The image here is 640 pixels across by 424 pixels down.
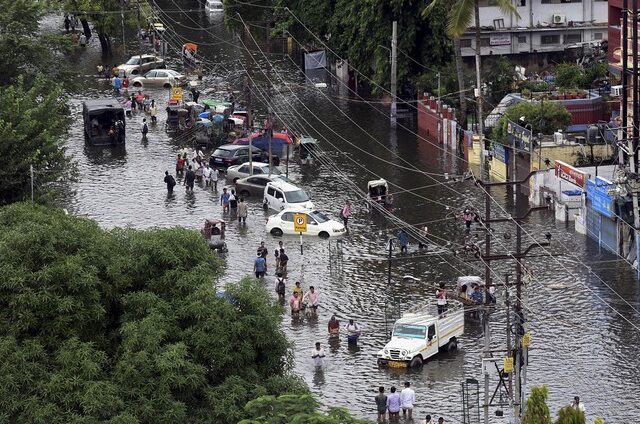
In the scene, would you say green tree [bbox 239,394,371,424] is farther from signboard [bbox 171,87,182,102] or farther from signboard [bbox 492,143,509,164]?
signboard [bbox 171,87,182,102]

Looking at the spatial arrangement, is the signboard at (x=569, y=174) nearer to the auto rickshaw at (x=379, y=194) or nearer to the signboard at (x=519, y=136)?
the signboard at (x=519, y=136)

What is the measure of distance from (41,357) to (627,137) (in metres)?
30.5

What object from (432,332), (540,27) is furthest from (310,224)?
(540,27)

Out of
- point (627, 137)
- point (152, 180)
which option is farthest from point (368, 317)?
point (152, 180)

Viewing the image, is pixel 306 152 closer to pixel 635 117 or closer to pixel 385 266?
pixel 385 266

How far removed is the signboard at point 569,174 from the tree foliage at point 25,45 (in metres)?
22.5

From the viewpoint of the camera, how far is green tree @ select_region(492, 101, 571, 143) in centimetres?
6938

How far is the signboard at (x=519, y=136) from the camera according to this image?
66312mm

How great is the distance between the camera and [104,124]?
78312 mm

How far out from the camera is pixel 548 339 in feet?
157

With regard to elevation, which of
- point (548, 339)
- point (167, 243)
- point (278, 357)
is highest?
point (167, 243)

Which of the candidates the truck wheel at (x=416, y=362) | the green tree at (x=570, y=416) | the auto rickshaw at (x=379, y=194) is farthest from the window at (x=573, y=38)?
the green tree at (x=570, y=416)

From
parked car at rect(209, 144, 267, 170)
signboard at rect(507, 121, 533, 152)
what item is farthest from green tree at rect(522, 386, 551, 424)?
parked car at rect(209, 144, 267, 170)

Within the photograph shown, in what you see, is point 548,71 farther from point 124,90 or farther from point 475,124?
point 124,90
